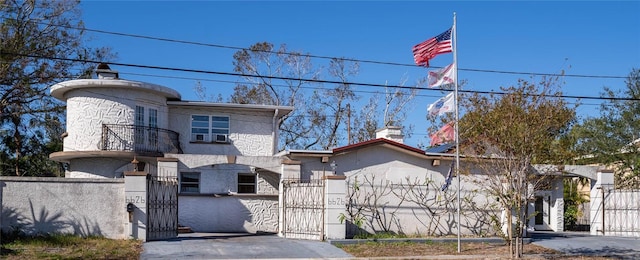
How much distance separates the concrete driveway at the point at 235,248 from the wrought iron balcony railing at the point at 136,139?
5.33 metres

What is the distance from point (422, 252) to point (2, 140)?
2555 centimetres

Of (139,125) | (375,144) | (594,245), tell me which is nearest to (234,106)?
(139,125)

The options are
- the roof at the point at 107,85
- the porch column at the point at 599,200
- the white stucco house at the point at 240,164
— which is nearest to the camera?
the white stucco house at the point at 240,164

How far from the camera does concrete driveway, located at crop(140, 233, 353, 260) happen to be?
1753 centimetres

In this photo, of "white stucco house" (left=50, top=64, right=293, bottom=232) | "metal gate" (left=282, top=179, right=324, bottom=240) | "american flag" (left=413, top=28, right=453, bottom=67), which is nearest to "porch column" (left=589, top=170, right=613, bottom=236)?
"american flag" (left=413, top=28, right=453, bottom=67)

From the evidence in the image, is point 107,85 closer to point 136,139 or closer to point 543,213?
point 136,139

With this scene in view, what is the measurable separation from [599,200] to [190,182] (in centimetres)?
1525

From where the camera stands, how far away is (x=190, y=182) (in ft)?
82.4

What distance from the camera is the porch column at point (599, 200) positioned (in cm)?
2527

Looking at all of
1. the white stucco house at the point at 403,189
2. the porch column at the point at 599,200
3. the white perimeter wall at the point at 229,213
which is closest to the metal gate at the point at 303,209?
the white stucco house at the point at 403,189

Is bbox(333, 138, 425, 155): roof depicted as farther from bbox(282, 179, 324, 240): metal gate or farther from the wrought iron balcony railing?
the wrought iron balcony railing

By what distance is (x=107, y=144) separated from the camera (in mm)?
25062

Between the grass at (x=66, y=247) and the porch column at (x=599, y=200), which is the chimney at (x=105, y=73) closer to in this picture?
the grass at (x=66, y=247)

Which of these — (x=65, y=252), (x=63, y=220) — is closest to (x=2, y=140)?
(x=63, y=220)
